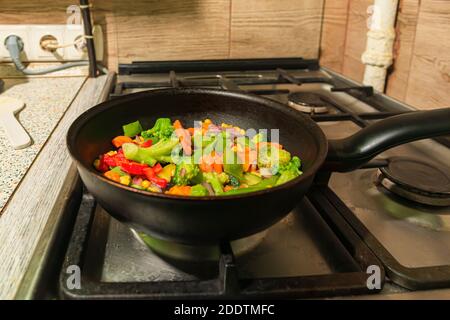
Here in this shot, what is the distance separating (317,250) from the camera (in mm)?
555

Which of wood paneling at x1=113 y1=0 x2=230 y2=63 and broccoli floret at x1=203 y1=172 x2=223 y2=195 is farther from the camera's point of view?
wood paneling at x1=113 y1=0 x2=230 y2=63

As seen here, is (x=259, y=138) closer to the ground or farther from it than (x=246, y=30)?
closer to the ground

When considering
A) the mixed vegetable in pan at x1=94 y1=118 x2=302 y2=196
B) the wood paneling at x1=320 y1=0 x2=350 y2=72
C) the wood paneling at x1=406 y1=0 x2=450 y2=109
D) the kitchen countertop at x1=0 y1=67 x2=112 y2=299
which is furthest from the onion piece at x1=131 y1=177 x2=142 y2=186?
the wood paneling at x1=320 y1=0 x2=350 y2=72

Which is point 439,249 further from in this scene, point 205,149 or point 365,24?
point 365,24

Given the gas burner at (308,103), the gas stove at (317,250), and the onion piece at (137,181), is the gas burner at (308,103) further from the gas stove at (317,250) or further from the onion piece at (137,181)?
the onion piece at (137,181)

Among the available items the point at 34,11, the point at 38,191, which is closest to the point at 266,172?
the point at 38,191

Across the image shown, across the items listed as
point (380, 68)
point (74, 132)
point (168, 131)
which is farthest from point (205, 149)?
point (380, 68)

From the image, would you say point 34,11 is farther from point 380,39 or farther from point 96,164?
→ point 380,39

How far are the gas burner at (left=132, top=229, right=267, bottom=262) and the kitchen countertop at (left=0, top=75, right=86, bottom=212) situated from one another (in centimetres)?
23

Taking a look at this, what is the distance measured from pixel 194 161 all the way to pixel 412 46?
720 millimetres

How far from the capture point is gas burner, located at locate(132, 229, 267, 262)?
0.53 metres

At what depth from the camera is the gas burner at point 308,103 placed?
0.97 meters

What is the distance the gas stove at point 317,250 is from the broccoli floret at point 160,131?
14 centimetres

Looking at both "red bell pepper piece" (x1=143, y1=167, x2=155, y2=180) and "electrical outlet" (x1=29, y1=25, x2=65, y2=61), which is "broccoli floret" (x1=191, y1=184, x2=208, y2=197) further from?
"electrical outlet" (x1=29, y1=25, x2=65, y2=61)
